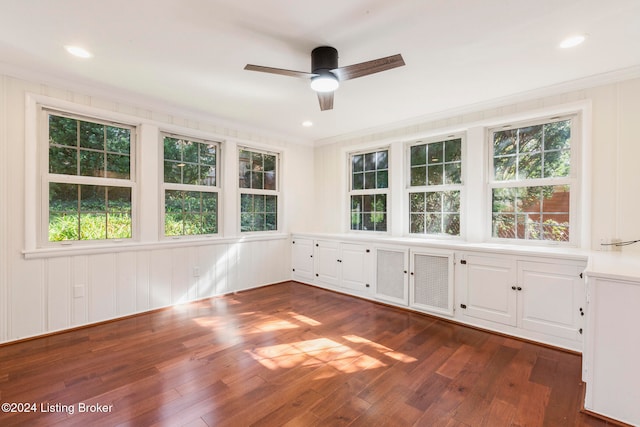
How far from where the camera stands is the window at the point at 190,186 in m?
3.79

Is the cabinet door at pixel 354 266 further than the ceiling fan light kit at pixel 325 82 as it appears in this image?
Yes

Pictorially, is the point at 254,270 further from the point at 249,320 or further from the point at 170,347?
the point at 170,347

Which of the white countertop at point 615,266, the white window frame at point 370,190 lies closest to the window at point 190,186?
the white window frame at point 370,190

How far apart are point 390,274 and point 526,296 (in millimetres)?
1475

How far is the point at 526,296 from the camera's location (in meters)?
2.79

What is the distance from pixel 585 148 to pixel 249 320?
153 inches

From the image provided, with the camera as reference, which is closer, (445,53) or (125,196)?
(445,53)

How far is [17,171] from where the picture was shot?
2703 millimetres

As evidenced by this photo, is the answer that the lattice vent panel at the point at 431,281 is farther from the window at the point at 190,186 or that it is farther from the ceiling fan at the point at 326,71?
the window at the point at 190,186

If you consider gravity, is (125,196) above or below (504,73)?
below

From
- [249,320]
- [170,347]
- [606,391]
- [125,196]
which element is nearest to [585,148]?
[606,391]

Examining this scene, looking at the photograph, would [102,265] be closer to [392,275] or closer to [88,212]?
[88,212]

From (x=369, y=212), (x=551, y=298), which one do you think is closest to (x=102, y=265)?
(x=369, y=212)

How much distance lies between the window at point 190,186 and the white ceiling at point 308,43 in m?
0.74
